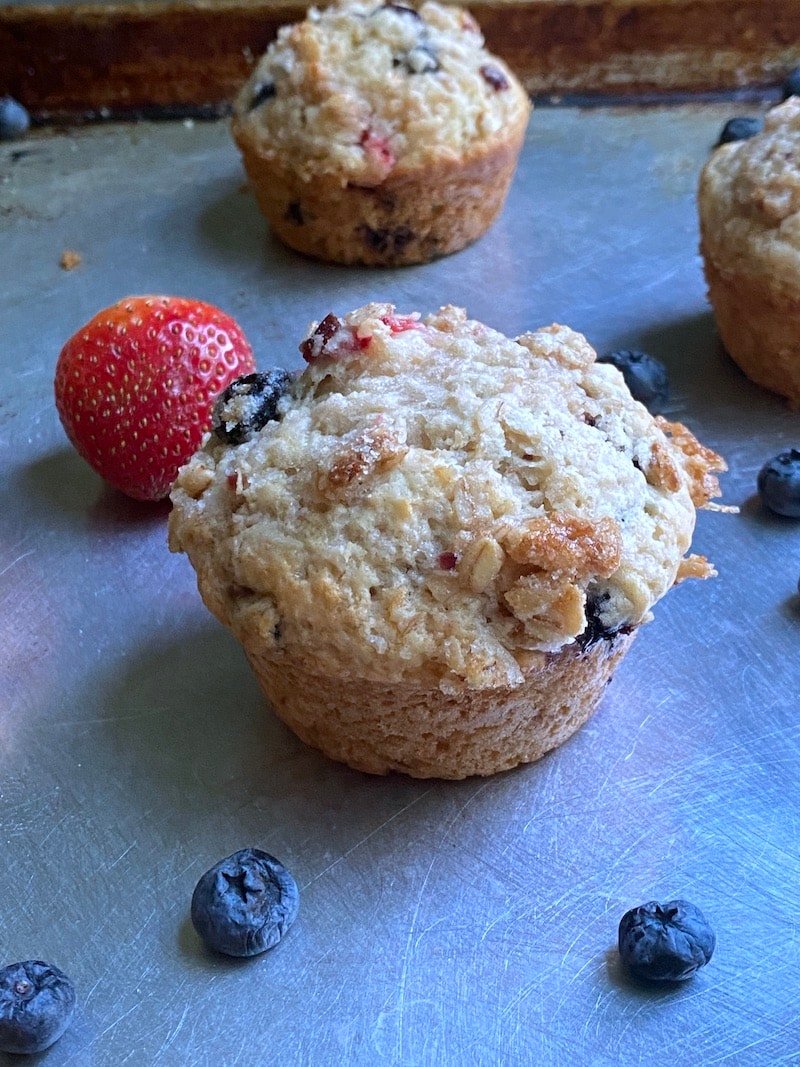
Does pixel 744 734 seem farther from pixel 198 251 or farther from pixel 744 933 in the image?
pixel 198 251

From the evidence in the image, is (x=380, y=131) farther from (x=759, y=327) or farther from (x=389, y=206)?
(x=759, y=327)

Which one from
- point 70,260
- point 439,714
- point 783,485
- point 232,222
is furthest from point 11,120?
point 439,714

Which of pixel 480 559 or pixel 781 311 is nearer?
pixel 480 559

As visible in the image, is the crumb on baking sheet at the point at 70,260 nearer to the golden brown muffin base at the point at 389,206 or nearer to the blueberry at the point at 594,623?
the golden brown muffin base at the point at 389,206

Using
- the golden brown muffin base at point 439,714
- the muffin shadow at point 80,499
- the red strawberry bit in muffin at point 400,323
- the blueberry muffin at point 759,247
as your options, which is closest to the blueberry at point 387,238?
the blueberry muffin at point 759,247

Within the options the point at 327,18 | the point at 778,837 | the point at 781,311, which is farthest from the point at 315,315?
the point at 778,837
